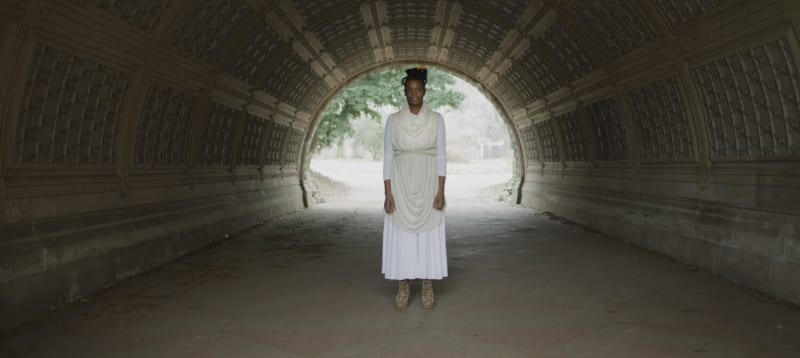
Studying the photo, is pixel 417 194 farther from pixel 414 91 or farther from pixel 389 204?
pixel 414 91

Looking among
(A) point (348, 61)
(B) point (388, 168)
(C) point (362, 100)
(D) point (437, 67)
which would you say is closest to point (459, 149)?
(C) point (362, 100)

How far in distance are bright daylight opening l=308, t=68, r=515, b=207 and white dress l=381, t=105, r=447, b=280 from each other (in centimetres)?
1455

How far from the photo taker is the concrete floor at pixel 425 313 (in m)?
4.98

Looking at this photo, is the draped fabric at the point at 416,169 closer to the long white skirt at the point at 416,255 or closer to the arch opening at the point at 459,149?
the long white skirt at the point at 416,255

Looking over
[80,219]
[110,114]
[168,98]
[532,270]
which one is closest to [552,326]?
[532,270]

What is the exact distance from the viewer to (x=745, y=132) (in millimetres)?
7633

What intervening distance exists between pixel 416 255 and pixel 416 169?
33.1 inches

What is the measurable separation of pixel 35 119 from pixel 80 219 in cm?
119

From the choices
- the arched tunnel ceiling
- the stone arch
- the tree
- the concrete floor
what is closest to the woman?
the concrete floor

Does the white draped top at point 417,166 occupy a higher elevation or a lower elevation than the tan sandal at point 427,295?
higher

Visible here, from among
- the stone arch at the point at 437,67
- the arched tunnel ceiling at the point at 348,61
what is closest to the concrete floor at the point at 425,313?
the arched tunnel ceiling at the point at 348,61

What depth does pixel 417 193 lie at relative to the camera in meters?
6.46

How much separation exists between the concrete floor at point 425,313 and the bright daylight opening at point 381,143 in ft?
43.0

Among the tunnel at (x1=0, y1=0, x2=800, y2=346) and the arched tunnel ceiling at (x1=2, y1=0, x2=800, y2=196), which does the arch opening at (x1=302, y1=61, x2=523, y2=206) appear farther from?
the tunnel at (x1=0, y1=0, x2=800, y2=346)
